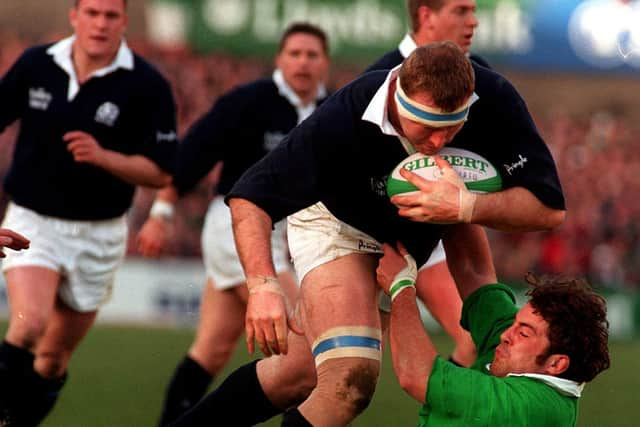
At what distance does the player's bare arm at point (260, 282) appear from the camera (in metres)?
4.75

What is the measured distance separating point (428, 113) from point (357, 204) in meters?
0.72

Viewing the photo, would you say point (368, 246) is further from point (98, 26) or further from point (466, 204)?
point (98, 26)

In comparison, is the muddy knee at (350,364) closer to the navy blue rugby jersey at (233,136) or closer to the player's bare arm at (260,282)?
the player's bare arm at (260,282)

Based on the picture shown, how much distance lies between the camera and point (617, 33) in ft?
81.4

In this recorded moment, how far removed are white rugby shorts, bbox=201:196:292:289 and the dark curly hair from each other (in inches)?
129

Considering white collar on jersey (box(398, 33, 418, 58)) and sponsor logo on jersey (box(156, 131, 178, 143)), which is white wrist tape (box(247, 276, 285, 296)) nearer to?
white collar on jersey (box(398, 33, 418, 58))

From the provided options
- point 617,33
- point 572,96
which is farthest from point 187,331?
point 572,96

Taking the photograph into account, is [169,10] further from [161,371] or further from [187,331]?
[161,371]

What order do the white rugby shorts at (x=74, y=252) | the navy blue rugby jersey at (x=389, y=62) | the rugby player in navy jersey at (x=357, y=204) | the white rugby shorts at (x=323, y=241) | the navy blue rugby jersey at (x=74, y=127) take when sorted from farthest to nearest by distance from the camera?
1. the navy blue rugby jersey at (x=74, y=127)
2. the white rugby shorts at (x=74, y=252)
3. the navy blue rugby jersey at (x=389, y=62)
4. the white rugby shorts at (x=323, y=241)
5. the rugby player in navy jersey at (x=357, y=204)

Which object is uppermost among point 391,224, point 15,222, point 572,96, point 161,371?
point 391,224

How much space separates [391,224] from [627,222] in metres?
14.0

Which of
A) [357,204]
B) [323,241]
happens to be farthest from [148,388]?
[357,204]

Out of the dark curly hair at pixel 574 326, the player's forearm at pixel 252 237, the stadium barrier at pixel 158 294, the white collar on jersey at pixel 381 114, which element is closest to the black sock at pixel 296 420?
the player's forearm at pixel 252 237

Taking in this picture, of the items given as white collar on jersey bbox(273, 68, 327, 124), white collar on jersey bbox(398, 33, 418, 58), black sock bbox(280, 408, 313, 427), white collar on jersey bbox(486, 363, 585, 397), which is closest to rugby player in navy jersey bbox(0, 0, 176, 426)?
white collar on jersey bbox(273, 68, 327, 124)
